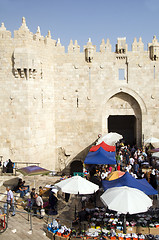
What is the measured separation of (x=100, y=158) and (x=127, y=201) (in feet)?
22.1

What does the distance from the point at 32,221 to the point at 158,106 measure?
16736 millimetres

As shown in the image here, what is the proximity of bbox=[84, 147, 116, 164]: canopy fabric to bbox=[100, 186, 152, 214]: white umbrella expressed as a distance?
18.5 feet

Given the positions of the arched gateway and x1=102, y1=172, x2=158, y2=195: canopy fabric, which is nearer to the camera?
x1=102, y1=172, x2=158, y2=195: canopy fabric

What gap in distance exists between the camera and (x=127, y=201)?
11.0m

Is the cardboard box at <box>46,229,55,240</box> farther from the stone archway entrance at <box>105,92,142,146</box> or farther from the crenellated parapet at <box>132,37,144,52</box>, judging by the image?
the crenellated parapet at <box>132,37,144,52</box>

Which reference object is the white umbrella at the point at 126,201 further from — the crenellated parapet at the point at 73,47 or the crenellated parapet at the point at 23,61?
the crenellated parapet at the point at 73,47

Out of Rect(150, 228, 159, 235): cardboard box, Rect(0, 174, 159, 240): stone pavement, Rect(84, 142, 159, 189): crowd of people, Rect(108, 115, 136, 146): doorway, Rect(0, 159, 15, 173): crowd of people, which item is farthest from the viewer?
Rect(108, 115, 136, 146): doorway

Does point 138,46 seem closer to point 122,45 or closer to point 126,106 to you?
point 122,45

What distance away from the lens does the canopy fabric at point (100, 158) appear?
17.4 meters

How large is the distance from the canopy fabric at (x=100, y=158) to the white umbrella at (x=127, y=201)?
5630mm

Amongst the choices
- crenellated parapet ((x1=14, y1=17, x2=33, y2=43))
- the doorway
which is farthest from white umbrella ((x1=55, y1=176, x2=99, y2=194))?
the doorway


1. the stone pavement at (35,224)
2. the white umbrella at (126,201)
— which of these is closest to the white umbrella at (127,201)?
the white umbrella at (126,201)

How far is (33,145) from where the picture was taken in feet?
A: 74.1

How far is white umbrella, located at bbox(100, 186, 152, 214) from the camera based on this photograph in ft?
35.7
